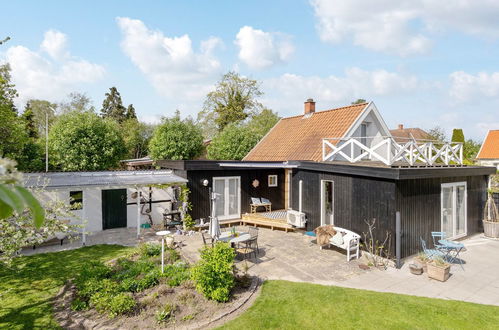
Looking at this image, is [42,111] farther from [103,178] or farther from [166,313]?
[166,313]

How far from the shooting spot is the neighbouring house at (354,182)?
9.20m

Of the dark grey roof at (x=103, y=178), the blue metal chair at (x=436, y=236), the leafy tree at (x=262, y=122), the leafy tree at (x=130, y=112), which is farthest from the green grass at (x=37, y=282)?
the leafy tree at (x=130, y=112)

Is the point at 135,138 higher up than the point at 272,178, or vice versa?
the point at 135,138

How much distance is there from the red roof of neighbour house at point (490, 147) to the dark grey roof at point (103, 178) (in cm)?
4163

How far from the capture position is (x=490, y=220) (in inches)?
463

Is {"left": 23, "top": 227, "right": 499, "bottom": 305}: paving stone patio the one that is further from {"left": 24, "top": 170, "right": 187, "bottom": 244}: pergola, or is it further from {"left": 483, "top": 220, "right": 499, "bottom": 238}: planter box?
{"left": 24, "top": 170, "right": 187, "bottom": 244}: pergola

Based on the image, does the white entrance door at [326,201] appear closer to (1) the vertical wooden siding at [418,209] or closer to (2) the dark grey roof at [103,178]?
(1) the vertical wooden siding at [418,209]

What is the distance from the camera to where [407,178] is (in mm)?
8602

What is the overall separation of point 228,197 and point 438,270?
915 cm

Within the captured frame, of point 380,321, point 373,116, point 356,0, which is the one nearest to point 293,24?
point 356,0

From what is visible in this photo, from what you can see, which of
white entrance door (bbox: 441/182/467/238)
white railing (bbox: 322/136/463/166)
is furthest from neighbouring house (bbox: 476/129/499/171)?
white entrance door (bbox: 441/182/467/238)

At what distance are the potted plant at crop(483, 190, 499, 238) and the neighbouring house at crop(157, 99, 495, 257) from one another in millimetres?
253

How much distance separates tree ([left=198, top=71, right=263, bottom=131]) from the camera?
38125mm

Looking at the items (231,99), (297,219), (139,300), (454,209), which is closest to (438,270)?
(454,209)
